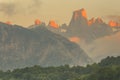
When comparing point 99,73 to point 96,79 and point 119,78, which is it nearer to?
point 96,79

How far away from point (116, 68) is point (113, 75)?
16.5 ft

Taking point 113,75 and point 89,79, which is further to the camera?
point 89,79

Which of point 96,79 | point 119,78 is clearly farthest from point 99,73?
point 119,78

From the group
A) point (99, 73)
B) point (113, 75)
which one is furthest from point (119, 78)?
point (99, 73)

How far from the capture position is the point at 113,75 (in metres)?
165

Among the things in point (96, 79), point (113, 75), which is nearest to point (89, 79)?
point (96, 79)

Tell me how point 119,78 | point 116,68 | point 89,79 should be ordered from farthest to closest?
point 89,79 < point 116,68 < point 119,78

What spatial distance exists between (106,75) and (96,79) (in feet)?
27.6

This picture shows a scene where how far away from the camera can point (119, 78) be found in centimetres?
15875

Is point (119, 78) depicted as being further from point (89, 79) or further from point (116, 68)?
point (89, 79)

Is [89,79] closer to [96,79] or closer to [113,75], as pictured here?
[96,79]

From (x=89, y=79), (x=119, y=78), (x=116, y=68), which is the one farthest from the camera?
(x=89, y=79)

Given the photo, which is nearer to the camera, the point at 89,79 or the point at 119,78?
the point at 119,78

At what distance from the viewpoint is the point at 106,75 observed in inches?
6599
